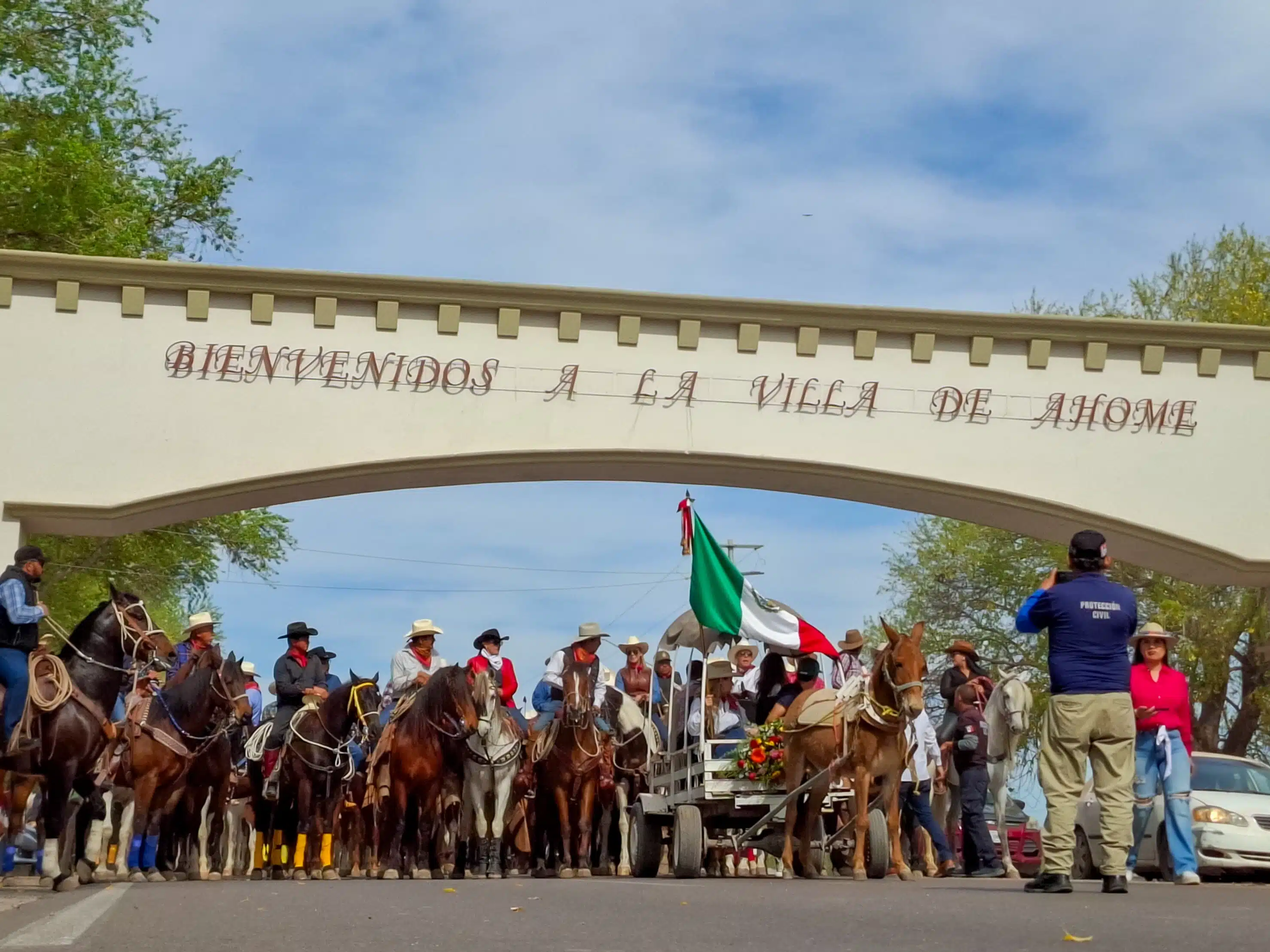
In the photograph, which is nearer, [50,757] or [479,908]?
[479,908]

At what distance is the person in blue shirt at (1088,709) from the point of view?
11.8 metres

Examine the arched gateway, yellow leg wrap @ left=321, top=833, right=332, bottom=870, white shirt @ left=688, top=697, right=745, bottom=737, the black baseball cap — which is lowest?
yellow leg wrap @ left=321, top=833, right=332, bottom=870

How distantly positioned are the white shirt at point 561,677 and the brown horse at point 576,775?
0.94 ft

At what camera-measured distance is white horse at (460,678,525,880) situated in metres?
19.4

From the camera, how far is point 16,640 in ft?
45.1

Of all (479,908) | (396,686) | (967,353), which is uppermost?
(967,353)

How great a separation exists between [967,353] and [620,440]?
3874 millimetres

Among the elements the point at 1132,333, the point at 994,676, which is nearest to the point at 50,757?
the point at 1132,333

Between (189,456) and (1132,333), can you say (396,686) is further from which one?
(1132,333)

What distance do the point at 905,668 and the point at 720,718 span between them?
352cm

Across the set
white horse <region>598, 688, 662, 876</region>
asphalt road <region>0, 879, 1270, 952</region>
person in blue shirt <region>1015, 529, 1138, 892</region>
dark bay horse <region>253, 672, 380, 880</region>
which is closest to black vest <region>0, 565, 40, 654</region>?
asphalt road <region>0, 879, 1270, 952</region>

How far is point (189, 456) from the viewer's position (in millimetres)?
19875

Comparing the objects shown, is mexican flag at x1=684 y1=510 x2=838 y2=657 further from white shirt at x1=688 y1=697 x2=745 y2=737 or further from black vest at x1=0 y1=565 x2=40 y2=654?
black vest at x1=0 y1=565 x2=40 y2=654

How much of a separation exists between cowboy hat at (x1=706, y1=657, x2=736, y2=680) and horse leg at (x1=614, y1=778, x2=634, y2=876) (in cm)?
267
